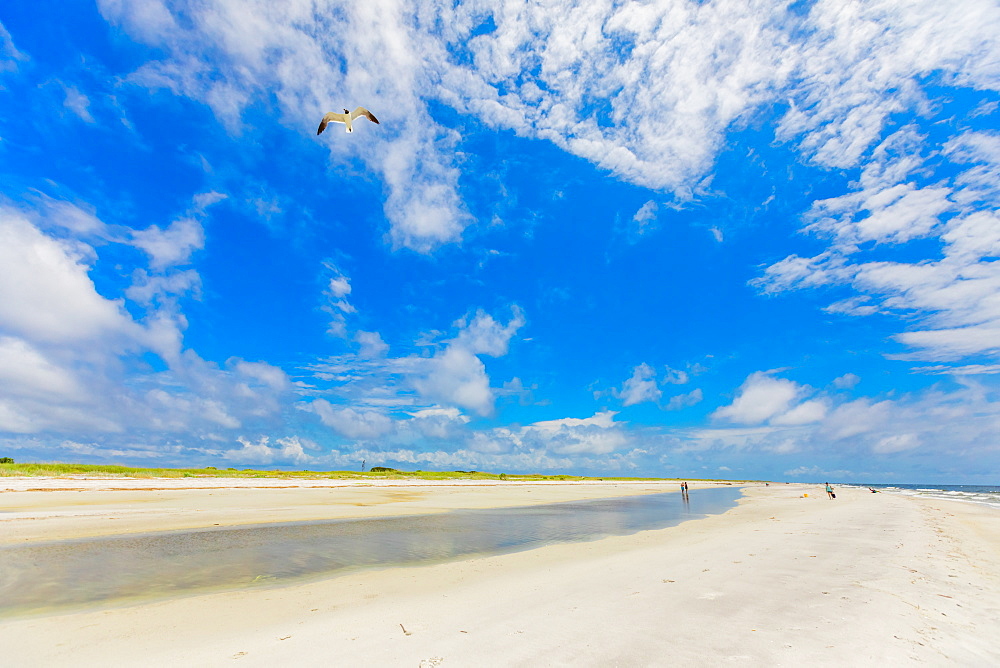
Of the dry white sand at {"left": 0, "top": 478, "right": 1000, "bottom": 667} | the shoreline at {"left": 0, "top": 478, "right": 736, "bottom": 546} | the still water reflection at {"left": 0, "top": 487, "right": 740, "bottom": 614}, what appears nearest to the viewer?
the dry white sand at {"left": 0, "top": 478, "right": 1000, "bottom": 667}

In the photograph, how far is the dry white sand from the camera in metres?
5.73

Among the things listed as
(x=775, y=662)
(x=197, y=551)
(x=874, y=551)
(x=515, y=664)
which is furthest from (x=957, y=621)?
(x=197, y=551)

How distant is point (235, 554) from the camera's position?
1361 cm

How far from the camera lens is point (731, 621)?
6984 mm

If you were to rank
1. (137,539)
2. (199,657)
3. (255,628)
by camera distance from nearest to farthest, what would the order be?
(199,657), (255,628), (137,539)

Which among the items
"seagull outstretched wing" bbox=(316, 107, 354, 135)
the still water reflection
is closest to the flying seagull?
"seagull outstretched wing" bbox=(316, 107, 354, 135)

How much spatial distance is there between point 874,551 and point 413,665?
16.5 meters

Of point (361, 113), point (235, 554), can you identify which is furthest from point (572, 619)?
point (361, 113)

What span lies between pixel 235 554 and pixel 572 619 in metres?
11.9

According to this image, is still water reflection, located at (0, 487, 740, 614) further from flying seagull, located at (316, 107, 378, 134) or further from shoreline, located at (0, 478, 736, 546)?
flying seagull, located at (316, 107, 378, 134)

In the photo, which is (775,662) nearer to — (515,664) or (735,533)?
(515,664)

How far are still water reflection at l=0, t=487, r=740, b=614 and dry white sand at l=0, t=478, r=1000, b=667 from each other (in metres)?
1.57

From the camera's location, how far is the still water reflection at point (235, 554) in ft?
31.6

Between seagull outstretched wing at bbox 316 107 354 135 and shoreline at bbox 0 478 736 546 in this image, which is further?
seagull outstretched wing at bbox 316 107 354 135
